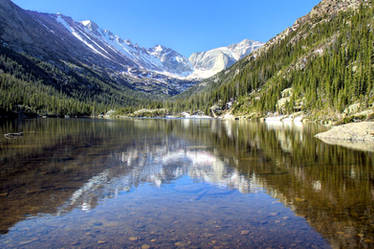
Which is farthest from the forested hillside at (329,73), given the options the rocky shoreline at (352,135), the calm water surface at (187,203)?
the calm water surface at (187,203)

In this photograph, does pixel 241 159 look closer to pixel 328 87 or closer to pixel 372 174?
pixel 372 174

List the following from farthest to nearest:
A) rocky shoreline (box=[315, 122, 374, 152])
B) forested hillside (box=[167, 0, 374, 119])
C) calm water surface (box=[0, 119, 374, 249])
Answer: forested hillside (box=[167, 0, 374, 119])
rocky shoreline (box=[315, 122, 374, 152])
calm water surface (box=[0, 119, 374, 249])

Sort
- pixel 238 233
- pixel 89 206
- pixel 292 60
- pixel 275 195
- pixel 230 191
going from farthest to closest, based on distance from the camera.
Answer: pixel 292 60
pixel 230 191
pixel 275 195
pixel 89 206
pixel 238 233

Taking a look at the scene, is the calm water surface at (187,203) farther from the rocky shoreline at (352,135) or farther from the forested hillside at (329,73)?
the forested hillside at (329,73)

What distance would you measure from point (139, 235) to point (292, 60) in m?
204

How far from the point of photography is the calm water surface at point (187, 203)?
1012 cm

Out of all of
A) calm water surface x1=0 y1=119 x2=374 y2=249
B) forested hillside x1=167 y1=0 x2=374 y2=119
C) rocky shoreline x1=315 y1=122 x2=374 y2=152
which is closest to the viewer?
calm water surface x1=0 y1=119 x2=374 y2=249

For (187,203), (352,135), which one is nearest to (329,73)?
(352,135)

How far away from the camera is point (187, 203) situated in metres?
14.3

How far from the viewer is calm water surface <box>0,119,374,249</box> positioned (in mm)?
→ 10117

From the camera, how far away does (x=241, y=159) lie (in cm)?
2688

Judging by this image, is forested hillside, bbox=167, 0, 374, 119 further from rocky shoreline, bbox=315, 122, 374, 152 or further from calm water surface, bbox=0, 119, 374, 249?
calm water surface, bbox=0, 119, 374, 249

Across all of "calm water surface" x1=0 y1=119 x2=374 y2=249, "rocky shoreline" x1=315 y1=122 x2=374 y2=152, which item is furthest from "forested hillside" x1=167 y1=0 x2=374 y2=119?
"calm water surface" x1=0 y1=119 x2=374 y2=249

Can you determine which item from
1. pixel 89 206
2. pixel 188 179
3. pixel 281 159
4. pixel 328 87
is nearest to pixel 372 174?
pixel 281 159
